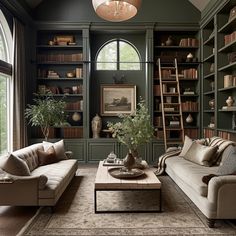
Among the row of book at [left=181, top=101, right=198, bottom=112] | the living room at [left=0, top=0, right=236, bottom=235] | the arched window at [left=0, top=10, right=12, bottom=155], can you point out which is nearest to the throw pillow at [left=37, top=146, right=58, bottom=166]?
the living room at [left=0, top=0, right=236, bottom=235]

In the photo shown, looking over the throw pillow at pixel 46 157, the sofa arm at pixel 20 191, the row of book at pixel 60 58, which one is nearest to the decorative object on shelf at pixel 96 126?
the row of book at pixel 60 58

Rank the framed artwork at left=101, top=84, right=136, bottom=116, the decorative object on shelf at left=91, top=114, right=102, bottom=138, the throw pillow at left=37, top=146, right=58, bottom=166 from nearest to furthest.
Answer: the throw pillow at left=37, top=146, right=58, bottom=166 → the decorative object on shelf at left=91, top=114, right=102, bottom=138 → the framed artwork at left=101, top=84, right=136, bottom=116

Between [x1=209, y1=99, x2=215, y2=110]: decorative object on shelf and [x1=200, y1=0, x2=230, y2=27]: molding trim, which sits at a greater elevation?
[x1=200, y1=0, x2=230, y2=27]: molding trim

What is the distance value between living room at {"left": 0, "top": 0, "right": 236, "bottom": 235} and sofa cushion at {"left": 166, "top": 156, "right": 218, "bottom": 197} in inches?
1.0

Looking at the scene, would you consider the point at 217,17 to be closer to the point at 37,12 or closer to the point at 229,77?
the point at 229,77

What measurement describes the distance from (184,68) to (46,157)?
4.34 meters

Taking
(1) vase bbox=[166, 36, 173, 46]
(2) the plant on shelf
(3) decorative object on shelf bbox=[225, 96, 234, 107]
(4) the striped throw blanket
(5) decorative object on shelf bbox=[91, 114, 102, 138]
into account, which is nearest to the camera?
(4) the striped throw blanket

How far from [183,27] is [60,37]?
315 centimetres

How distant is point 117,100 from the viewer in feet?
22.0

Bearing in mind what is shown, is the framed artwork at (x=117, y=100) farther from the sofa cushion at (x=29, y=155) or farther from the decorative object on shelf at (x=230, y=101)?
the sofa cushion at (x=29, y=155)

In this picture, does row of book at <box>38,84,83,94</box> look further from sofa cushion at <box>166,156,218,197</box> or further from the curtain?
sofa cushion at <box>166,156,218,197</box>

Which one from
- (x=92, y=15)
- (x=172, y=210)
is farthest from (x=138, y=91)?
(x=172, y=210)

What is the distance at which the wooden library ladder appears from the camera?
627 centimetres

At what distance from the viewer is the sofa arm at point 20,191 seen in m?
3.14
